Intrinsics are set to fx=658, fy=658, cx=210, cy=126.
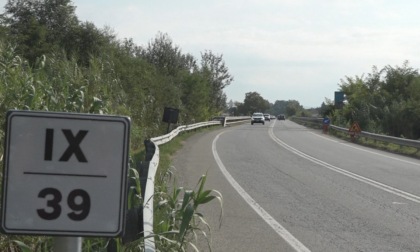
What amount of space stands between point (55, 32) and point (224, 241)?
36555 mm

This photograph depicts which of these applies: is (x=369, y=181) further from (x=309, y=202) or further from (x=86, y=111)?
(x=86, y=111)

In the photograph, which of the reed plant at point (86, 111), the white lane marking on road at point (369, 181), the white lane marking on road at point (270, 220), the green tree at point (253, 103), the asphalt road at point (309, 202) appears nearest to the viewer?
the reed plant at point (86, 111)

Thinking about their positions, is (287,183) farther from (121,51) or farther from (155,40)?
(155,40)

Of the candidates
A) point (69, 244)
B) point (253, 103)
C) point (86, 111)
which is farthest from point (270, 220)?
point (253, 103)

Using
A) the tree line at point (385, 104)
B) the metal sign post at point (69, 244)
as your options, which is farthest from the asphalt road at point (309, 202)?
the tree line at point (385, 104)

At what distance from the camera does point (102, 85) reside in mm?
11898

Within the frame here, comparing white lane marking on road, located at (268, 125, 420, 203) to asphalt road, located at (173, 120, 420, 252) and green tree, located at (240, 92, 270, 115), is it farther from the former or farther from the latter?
green tree, located at (240, 92, 270, 115)

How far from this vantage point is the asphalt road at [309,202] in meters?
9.07

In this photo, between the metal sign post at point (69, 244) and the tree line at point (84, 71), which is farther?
the tree line at point (84, 71)

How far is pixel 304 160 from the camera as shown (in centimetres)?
2264

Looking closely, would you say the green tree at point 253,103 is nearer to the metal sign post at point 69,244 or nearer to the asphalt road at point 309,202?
the asphalt road at point 309,202

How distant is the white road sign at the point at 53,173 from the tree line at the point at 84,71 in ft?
18.7

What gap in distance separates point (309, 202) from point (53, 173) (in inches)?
422

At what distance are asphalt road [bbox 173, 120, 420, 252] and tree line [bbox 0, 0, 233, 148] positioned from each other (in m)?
2.61
